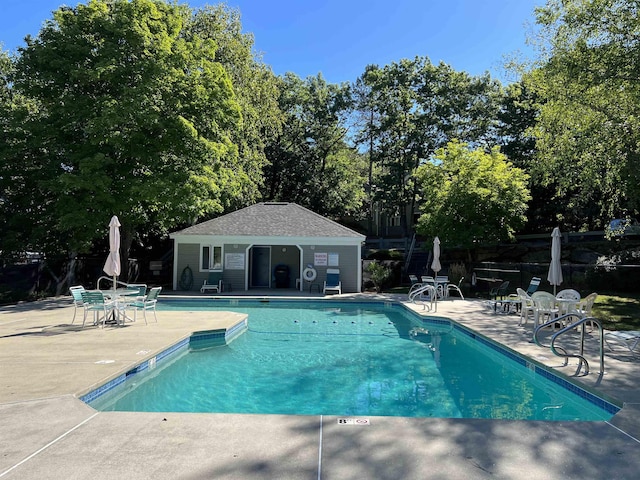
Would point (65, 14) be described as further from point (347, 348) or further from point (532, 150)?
point (532, 150)

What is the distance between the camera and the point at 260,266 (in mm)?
21203

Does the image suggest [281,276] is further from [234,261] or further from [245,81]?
[245,81]

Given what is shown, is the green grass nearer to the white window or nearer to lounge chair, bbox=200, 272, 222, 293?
lounge chair, bbox=200, 272, 222, 293

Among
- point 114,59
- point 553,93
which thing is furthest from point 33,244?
point 553,93

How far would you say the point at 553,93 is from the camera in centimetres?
1277

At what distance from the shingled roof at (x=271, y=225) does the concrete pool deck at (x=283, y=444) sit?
13577mm

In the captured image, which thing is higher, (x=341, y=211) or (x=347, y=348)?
(x=341, y=211)

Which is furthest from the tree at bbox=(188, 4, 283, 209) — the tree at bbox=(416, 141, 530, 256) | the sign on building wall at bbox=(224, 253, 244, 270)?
the tree at bbox=(416, 141, 530, 256)

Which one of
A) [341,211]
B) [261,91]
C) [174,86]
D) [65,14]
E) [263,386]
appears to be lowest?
[263,386]

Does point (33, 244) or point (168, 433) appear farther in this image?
point (33, 244)

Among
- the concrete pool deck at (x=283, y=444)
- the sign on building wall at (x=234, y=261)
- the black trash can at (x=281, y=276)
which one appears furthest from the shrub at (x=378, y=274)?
the concrete pool deck at (x=283, y=444)

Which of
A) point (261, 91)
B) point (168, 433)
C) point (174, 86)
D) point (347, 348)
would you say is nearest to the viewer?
point (168, 433)

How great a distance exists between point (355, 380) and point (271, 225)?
13.5 meters

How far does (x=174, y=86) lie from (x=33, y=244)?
7.82 meters
